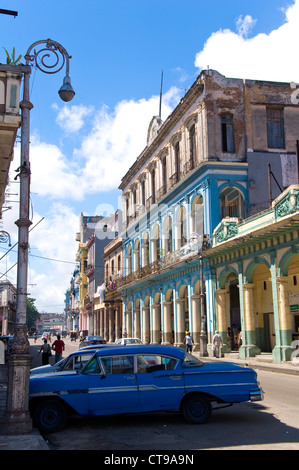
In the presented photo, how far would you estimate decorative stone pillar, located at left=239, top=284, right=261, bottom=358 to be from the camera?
943 inches

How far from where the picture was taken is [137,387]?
8789 millimetres

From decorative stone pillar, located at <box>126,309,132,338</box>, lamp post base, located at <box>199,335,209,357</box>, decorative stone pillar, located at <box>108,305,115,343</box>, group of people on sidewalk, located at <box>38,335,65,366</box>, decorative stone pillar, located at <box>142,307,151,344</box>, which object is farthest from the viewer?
decorative stone pillar, located at <box>108,305,115,343</box>

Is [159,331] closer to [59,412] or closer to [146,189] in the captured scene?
[146,189]

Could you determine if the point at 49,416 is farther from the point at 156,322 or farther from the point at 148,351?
the point at 156,322

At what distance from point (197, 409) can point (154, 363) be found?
109cm

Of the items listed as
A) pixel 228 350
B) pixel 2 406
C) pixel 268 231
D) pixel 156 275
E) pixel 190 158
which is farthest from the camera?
pixel 156 275

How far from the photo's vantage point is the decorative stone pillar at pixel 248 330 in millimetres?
23953

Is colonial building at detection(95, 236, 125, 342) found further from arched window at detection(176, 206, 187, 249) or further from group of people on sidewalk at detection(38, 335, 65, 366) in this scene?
group of people on sidewalk at detection(38, 335, 65, 366)

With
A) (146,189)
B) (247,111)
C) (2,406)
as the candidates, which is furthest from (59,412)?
(146,189)

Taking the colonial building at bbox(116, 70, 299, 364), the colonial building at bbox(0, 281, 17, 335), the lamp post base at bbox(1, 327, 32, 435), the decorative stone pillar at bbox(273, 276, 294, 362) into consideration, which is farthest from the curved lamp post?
the colonial building at bbox(0, 281, 17, 335)

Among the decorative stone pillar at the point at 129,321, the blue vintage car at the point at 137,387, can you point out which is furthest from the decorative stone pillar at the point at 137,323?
the blue vintage car at the point at 137,387

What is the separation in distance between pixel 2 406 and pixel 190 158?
75.2ft

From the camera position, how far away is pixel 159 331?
38.7 meters

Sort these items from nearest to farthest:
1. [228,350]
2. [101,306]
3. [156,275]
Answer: [228,350] → [156,275] → [101,306]
